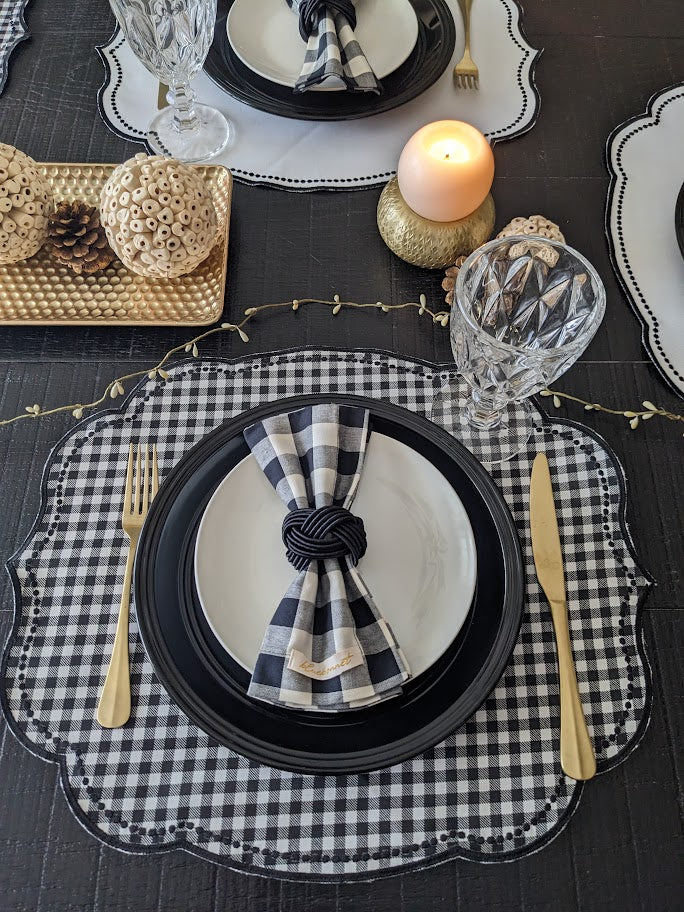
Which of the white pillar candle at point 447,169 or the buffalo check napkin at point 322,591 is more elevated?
the white pillar candle at point 447,169

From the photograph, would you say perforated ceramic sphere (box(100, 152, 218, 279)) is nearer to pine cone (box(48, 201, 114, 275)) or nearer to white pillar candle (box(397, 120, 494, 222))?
pine cone (box(48, 201, 114, 275))

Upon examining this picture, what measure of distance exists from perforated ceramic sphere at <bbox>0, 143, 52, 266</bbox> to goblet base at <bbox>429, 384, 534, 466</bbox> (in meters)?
0.45

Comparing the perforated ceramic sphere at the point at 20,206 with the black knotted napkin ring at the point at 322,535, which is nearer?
the black knotted napkin ring at the point at 322,535

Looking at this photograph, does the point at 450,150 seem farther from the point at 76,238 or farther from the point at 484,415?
the point at 76,238

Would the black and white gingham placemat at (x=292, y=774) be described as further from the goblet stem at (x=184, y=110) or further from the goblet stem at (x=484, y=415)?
the goblet stem at (x=184, y=110)

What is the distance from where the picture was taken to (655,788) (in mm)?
572

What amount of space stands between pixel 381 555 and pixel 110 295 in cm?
41

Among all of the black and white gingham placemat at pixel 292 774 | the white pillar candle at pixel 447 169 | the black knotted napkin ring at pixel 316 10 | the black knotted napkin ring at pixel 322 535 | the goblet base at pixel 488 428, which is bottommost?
the black and white gingham placemat at pixel 292 774

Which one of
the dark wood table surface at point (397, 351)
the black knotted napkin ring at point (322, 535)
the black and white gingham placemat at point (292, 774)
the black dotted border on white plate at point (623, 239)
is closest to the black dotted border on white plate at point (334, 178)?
the dark wood table surface at point (397, 351)

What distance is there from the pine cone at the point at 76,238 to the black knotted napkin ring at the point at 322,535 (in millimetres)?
399

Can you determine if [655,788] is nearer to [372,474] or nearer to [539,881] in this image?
[539,881]

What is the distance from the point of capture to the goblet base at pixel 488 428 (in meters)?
0.69

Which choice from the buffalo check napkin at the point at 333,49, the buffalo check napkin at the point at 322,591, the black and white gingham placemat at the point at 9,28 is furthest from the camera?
the black and white gingham placemat at the point at 9,28

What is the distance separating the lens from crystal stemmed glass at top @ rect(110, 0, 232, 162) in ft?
2.47
